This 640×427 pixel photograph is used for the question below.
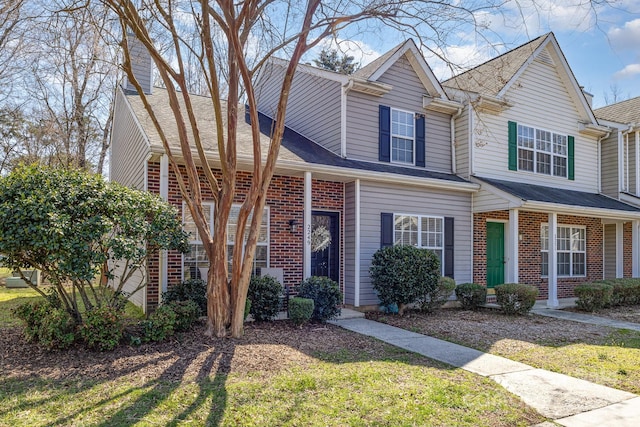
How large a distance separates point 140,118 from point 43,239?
4810 millimetres

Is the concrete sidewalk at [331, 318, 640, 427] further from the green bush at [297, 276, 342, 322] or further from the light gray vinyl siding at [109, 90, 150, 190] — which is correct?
the light gray vinyl siding at [109, 90, 150, 190]

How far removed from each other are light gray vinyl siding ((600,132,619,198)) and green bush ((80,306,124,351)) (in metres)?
15.5

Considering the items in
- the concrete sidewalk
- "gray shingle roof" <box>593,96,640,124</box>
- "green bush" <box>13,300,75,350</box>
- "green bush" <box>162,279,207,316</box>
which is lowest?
the concrete sidewalk

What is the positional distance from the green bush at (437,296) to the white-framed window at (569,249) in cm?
531

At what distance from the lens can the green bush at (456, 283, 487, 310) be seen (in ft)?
34.6

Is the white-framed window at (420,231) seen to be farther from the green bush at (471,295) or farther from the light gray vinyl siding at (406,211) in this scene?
the green bush at (471,295)

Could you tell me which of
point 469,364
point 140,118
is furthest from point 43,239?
point 469,364

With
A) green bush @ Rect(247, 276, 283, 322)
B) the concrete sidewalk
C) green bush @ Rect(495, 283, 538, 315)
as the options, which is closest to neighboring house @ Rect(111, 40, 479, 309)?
green bush @ Rect(247, 276, 283, 322)

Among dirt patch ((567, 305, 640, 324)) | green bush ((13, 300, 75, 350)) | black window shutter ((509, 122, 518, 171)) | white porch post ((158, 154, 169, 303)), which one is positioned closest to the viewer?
green bush ((13, 300, 75, 350))

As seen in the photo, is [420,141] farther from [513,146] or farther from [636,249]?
[636,249]

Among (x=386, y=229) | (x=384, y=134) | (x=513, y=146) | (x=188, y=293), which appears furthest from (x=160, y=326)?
(x=513, y=146)

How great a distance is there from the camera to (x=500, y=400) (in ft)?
14.8

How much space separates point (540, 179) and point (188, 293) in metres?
10.7

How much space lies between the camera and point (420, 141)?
460 inches
